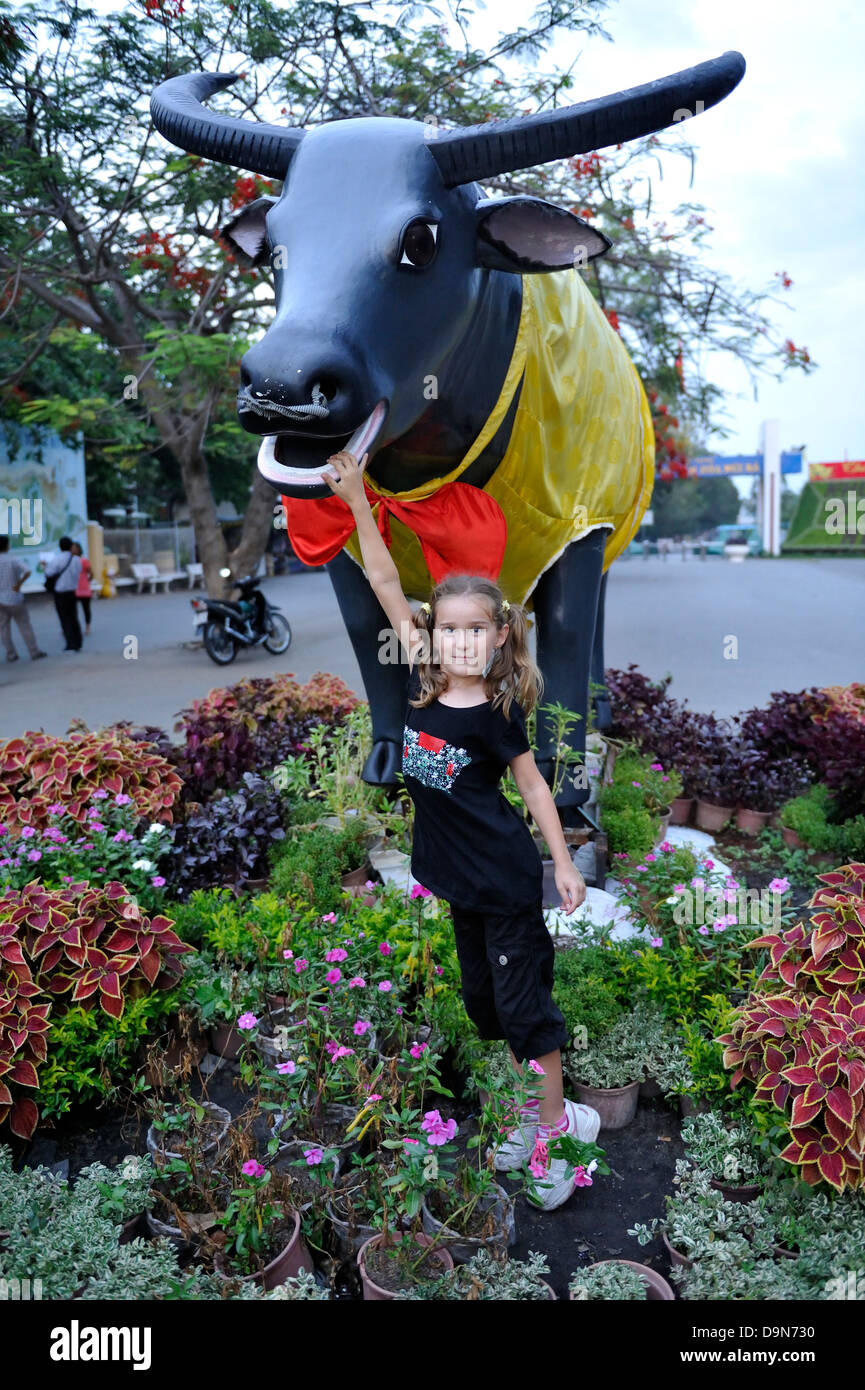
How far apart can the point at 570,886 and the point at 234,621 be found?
8921mm

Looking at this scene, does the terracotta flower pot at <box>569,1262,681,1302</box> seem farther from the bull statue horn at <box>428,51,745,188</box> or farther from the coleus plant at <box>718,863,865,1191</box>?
the bull statue horn at <box>428,51,745,188</box>

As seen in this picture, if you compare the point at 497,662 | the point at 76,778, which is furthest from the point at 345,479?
the point at 76,778

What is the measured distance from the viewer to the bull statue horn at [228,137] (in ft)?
8.05

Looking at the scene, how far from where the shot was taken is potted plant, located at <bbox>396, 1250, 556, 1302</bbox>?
1810 mm

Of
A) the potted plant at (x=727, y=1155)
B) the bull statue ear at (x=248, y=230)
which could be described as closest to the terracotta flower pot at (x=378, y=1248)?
the potted plant at (x=727, y=1155)

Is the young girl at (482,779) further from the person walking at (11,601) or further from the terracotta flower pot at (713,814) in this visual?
the person walking at (11,601)

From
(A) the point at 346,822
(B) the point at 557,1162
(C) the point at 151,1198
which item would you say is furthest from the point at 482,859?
(A) the point at 346,822

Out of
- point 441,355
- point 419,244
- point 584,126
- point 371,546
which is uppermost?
point 584,126

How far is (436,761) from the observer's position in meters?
2.05

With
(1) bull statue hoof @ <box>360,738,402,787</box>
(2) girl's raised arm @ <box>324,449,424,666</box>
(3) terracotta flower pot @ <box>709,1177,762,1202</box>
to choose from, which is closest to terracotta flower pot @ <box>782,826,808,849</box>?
(1) bull statue hoof @ <box>360,738,402,787</box>

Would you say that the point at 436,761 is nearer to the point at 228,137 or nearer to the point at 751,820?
the point at 228,137

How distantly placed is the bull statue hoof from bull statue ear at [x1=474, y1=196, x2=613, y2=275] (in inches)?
65.9

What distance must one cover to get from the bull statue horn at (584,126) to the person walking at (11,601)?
29.7 ft
